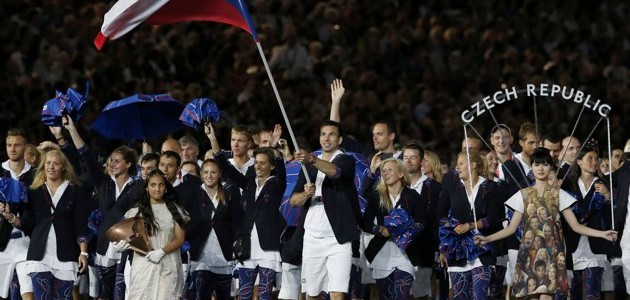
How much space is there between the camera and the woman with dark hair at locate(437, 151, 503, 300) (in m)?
14.4

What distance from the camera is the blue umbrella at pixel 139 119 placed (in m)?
16.4

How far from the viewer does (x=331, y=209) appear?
A: 13.9 m

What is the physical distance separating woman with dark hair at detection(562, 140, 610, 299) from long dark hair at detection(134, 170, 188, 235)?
3848 mm

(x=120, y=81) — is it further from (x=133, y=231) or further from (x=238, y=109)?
(x=133, y=231)

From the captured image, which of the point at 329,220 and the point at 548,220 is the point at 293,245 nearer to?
the point at 329,220

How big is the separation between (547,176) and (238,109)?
716cm

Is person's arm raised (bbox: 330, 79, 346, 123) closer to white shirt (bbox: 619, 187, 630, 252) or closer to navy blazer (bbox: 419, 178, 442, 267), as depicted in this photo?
navy blazer (bbox: 419, 178, 442, 267)

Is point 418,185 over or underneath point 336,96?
underneath

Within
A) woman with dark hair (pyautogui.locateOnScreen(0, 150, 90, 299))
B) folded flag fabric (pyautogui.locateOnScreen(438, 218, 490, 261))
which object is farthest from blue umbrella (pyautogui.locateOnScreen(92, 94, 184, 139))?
folded flag fabric (pyautogui.locateOnScreen(438, 218, 490, 261))

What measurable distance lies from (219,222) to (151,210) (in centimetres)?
187

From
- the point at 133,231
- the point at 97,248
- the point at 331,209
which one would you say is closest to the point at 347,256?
the point at 331,209

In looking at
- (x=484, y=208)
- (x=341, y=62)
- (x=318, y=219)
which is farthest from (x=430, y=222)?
(x=341, y=62)

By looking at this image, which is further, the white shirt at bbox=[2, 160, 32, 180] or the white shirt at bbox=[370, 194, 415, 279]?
the white shirt at bbox=[2, 160, 32, 180]

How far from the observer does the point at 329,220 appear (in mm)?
13875
